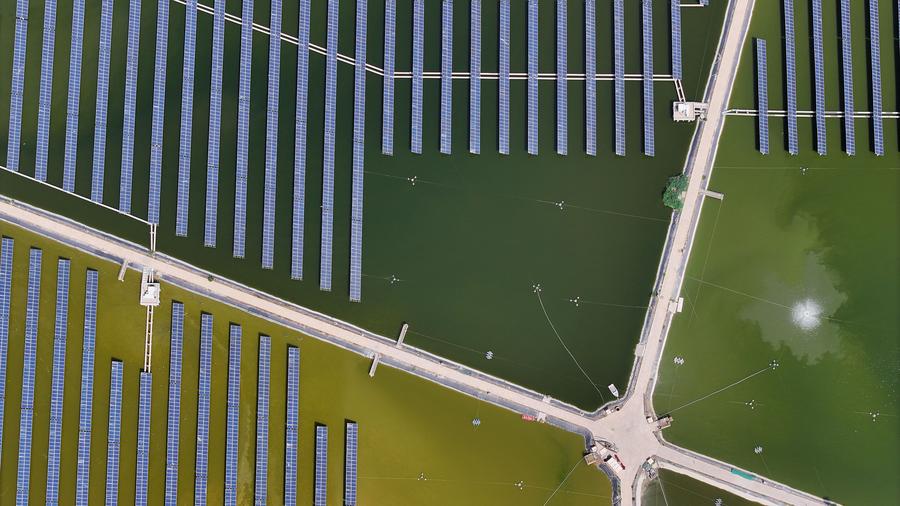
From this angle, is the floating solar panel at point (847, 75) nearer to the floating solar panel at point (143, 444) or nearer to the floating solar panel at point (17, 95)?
the floating solar panel at point (143, 444)

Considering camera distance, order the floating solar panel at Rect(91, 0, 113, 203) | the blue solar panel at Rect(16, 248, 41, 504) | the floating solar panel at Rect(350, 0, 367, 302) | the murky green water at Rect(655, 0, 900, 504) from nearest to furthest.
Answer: the blue solar panel at Rect(16, 248, 41, 504) → the floating solar panel at Rect(91, 0, 113, 203) → the floating solar panel at Rect(350, 0, 367, 302) → the murky green water at Rect(655, 0, 900, 504)

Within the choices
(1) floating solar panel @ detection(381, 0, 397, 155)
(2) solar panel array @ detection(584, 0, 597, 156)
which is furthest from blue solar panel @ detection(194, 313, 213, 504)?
(2) solar panel array @ detection(584, 0, 597, 156)

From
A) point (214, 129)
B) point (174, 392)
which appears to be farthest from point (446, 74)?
point (174, 392)

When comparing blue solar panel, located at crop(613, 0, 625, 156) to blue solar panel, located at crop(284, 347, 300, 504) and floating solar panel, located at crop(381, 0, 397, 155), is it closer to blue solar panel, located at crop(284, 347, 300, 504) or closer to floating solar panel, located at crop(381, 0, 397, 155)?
floating solar panel, located at crop(381, 0, 397, 155)

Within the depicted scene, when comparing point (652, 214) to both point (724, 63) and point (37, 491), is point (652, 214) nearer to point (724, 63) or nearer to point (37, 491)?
point (724, 63)

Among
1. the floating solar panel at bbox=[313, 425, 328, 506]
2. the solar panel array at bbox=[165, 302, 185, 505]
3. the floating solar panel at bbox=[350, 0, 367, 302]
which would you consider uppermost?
the floating solar panel at bbox=[350, 0, 367, 302]

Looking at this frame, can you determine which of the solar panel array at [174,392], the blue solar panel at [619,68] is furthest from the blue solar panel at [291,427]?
the blue solar panel at [619,68]
